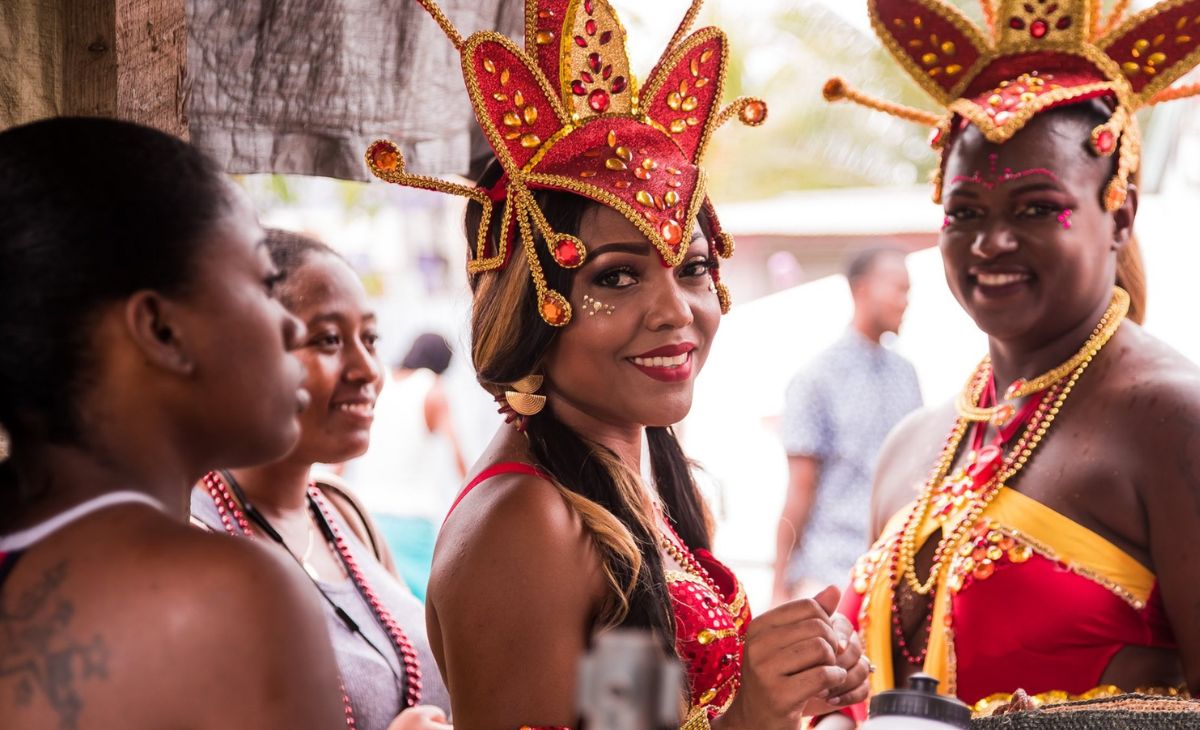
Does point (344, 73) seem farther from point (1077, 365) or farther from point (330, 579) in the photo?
point (1077, 365)

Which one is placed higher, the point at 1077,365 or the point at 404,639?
the point at 1077,365

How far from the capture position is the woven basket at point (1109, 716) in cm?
197

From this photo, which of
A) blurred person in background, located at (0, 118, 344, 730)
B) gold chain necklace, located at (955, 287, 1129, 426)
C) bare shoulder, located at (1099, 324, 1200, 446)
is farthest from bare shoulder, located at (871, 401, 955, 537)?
blurred person in background, located at (0, 118, 344, 730)

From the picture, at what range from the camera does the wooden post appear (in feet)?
7.29

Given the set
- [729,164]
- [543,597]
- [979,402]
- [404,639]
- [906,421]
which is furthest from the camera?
[729,164]

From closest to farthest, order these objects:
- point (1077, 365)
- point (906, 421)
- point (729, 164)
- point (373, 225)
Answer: point (1077, 365) < point (906, 421) < point (373, 225) < point (729, 164)

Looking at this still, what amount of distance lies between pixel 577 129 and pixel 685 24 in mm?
343

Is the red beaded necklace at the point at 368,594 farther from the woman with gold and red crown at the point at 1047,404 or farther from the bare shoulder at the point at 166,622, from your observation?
the bare shoulder at the point at 166,622

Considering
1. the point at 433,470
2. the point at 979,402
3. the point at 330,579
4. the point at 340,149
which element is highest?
the point at 340,149

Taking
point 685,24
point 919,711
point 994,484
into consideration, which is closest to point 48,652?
point 919,711

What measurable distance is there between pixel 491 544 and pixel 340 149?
1135 mm

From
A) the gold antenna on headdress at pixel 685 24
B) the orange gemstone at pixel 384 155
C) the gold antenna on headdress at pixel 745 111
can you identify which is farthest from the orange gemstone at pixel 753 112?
the orange gemstone at pixel 384 155

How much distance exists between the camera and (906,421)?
348 centimetres

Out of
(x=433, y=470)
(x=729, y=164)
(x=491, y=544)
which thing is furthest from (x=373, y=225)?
(x=491, y=544)
